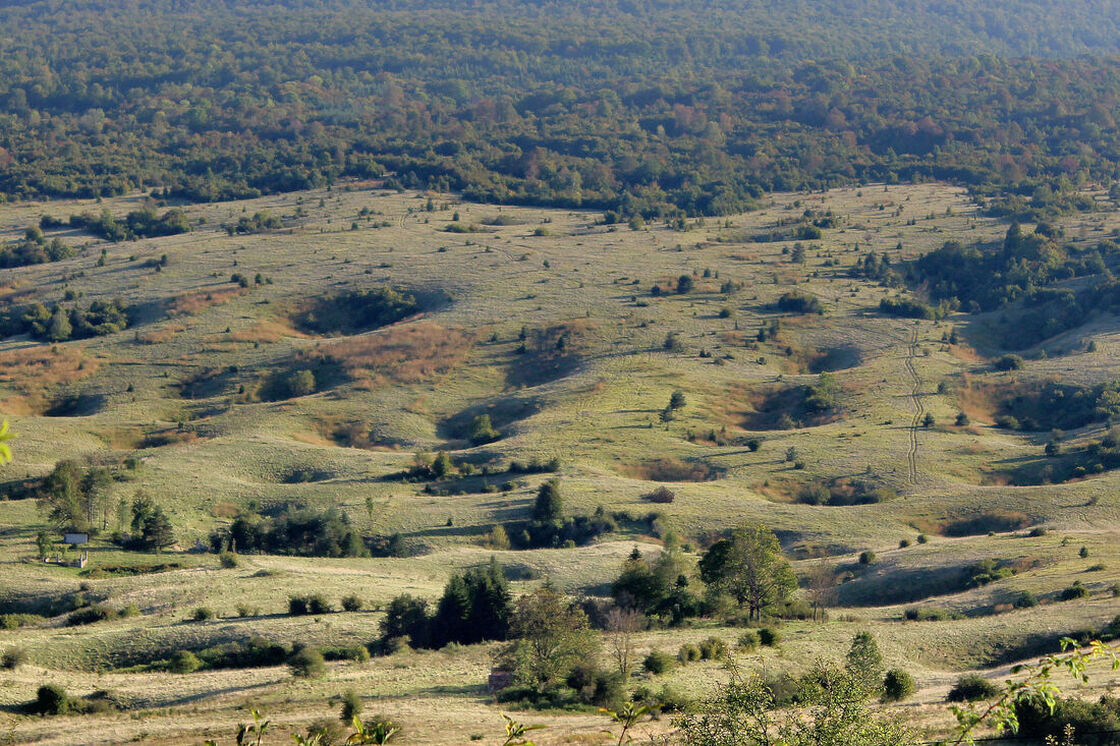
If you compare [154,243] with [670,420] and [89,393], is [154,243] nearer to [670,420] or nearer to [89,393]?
[89,393]

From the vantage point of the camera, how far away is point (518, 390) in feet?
276

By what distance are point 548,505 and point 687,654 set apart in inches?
818

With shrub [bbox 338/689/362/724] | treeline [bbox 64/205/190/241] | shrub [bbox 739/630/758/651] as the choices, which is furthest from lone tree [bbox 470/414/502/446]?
treeline [bbox 64/205/190/241]

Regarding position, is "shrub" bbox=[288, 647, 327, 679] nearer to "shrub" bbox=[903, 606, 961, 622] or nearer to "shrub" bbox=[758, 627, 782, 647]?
"shrub" bbox=[758, 627, 782, 647]

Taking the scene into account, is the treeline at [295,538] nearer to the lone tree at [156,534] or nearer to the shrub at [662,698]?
the lone tree at [156,534]

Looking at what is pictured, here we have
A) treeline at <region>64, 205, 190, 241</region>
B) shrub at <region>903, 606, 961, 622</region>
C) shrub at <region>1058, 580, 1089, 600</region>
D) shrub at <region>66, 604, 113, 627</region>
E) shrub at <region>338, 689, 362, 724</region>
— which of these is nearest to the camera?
shrub at <region>338, 689, 362, 724</region>

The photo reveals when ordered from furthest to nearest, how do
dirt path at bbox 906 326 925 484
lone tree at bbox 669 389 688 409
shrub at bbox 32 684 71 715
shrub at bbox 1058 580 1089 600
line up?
lone tree at bbox 669 389 688 409 < dirt path at bbox 906 326 925 484 < shrub at bbox 1058 580 1089 600 < shrub at bbox 32 684 71 715

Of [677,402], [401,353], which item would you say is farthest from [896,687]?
[401,353]

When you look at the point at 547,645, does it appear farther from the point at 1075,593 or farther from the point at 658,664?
the point at 1075,593

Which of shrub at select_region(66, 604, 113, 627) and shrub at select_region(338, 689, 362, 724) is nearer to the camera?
shrub at select_region(338, 689, 362, 724)

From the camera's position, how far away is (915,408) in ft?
258

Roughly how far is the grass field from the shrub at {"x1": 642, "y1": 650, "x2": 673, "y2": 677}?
2.26 ft

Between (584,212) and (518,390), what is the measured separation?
61.7m

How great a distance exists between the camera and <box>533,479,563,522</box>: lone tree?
56.7 metres
